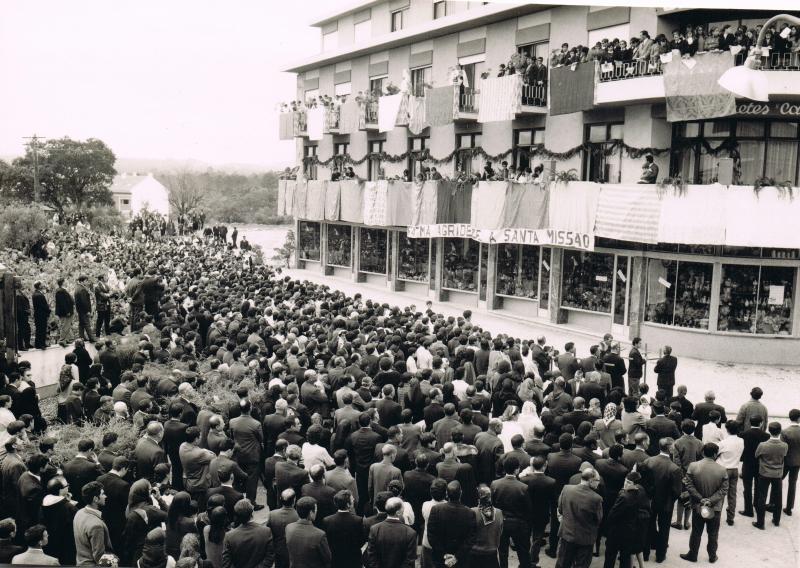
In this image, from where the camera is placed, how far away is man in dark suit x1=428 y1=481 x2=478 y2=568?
20.2 feet

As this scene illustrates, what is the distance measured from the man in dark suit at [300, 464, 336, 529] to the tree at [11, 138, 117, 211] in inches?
253

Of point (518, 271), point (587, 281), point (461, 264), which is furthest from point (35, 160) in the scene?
point (461, 264)

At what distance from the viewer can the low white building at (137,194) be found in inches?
599

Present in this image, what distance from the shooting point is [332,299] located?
659 inches

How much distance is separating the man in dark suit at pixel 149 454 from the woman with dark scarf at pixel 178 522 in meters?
1.12

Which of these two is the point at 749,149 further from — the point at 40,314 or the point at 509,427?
the point at 40,314

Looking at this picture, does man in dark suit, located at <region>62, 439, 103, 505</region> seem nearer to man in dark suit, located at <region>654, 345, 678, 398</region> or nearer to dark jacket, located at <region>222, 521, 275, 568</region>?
dark jacket, located at <region>222, 521, 275, 568</region>


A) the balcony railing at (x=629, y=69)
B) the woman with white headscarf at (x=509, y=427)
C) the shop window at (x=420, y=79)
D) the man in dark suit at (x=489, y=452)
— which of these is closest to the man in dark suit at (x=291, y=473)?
the man in dark suit at (x=489, y=452)

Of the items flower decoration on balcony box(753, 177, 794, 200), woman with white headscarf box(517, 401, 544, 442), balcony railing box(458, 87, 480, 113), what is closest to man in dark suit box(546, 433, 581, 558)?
woman with white headscarf box(517, 401, 544, 442)

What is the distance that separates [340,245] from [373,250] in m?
2.97

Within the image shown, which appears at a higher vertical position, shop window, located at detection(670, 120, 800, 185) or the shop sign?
the shop sign

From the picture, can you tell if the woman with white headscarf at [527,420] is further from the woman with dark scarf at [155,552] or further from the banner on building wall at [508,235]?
the banner on building wall at [508,235]

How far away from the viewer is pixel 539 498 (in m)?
7.22

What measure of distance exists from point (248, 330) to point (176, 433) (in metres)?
4.49
